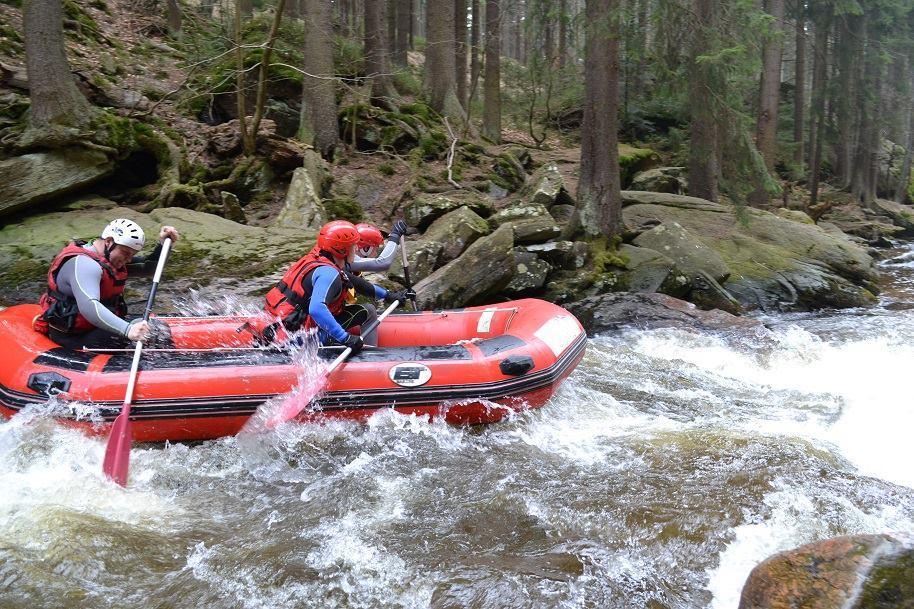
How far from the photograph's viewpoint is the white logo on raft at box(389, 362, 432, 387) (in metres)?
5.08

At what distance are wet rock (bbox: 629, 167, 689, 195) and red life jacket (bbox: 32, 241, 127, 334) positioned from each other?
38.3 feet

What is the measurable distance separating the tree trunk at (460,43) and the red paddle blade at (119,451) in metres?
11.8

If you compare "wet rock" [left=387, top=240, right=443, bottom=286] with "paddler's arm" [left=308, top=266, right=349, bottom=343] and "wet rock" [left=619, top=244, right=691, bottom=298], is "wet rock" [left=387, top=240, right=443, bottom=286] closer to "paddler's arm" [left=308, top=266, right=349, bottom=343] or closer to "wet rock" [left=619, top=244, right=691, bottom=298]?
"wet rock" [left=619, top=244, right=691, bottom=298]

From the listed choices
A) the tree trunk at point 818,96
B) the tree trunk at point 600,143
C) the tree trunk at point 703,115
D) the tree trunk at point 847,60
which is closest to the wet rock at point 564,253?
the tree trunk at point 600,143

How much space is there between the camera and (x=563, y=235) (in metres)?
9.94

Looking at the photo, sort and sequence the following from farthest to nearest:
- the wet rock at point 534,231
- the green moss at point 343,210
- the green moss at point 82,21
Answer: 1. the green moss at point 82,21
2. the green moss at point 343,210
3. the wet rock at point 534,231

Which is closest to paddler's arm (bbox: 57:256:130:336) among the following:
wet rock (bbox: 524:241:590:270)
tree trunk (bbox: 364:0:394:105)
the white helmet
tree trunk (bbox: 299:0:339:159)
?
the white helmet

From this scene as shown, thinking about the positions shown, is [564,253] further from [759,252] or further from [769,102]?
[769,102]

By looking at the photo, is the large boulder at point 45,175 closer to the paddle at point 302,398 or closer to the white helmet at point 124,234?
the white helmet at point 124,234

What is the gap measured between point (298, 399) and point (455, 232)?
505cm

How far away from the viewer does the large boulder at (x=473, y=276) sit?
8.18 m

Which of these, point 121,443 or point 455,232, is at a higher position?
point 455,232

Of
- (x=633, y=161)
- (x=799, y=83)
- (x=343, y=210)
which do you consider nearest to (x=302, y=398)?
(x=343, y=210)

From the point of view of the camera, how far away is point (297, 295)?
5434 millimetres
